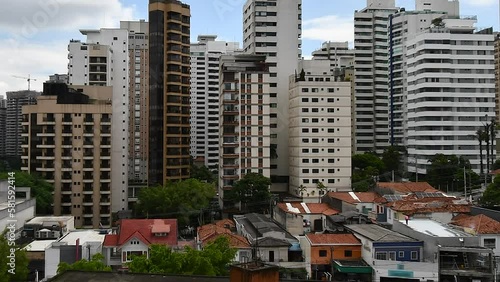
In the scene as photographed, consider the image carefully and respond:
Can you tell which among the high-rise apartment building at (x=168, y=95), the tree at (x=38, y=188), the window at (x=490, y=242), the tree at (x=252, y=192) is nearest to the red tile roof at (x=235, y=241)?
the window at (x=490, y=242)

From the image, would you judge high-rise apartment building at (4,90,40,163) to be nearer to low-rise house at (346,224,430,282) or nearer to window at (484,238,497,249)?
low-rise house at (346,224,430,282)

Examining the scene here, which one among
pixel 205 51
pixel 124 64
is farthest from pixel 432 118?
pixel 205 51

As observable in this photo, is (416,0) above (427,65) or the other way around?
above

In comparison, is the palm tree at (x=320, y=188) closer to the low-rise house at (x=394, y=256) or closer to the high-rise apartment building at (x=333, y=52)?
the low-rise house at (x=394, y=256)

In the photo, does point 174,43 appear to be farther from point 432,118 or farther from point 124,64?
point 432,118

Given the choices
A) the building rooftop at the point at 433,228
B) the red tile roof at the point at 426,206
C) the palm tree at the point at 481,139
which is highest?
the palm tree at the point at 481,139

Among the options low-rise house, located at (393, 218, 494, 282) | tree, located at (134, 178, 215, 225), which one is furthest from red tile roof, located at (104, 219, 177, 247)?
low-rise house, located at (393, 218, 494, 282)

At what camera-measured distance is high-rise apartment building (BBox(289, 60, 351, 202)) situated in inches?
1467

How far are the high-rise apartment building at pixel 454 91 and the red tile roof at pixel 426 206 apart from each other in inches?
780

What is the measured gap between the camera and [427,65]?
43188 mm

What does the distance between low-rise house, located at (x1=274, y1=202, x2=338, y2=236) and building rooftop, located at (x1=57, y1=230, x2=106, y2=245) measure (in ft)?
26.8

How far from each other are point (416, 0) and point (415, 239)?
150ft

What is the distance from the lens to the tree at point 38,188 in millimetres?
28609

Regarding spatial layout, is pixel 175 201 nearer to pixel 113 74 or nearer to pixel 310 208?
pixel 310 208
